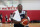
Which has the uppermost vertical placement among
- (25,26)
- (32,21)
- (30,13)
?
(25,26)

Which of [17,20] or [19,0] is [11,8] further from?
[17,20]

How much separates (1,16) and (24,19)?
7030 mm

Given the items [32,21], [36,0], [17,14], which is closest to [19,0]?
[36,0]

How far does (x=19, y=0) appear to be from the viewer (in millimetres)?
10000

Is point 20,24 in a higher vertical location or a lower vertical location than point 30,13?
higher

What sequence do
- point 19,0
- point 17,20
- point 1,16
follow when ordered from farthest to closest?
1. point 19,0
2. point 1,16
3. point 17,20

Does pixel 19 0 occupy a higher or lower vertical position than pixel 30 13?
higher

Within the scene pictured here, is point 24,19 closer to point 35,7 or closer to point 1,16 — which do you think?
point 1,16

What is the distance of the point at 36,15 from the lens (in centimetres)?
996

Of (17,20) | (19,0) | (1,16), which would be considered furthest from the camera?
(19,0)

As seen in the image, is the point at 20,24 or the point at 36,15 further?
the point at 36,15

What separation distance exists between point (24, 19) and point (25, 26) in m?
0.18

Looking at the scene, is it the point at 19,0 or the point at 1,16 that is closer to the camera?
the point at 1,16

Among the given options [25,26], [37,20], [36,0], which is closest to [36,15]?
[37,20]
